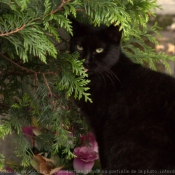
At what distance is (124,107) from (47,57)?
296 millimetres

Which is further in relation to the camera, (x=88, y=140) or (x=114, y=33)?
(x=88, y=140)

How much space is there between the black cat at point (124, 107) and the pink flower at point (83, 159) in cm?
5

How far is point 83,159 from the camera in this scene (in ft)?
3.26

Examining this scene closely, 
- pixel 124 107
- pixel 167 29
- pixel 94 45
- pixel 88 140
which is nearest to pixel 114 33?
pixel 94 45

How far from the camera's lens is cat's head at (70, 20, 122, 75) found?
947 mm

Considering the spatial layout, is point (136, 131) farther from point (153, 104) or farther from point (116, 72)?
point (116, 72)

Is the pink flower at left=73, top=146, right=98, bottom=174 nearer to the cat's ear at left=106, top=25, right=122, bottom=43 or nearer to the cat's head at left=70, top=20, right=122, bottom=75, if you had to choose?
the cat's head at left=70, top=20, right=122, bottom=75

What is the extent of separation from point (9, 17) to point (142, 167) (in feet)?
1.77

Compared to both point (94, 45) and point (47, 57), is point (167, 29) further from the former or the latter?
point (47, 57)

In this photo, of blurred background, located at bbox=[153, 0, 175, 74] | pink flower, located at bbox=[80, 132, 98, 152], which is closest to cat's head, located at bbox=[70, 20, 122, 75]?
pink flower, located at bbox=[80, 132, 98, 152]

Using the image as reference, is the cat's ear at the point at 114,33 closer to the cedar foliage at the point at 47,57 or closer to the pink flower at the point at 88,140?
the cedar foliage at the point at 47,57

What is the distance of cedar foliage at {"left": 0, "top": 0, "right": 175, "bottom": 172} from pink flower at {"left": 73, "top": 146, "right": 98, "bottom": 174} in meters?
0.09

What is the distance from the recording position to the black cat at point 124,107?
0.81 meters

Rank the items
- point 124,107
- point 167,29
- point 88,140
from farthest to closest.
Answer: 1. point 167,29
2. point 88,140
3. point 124,107
